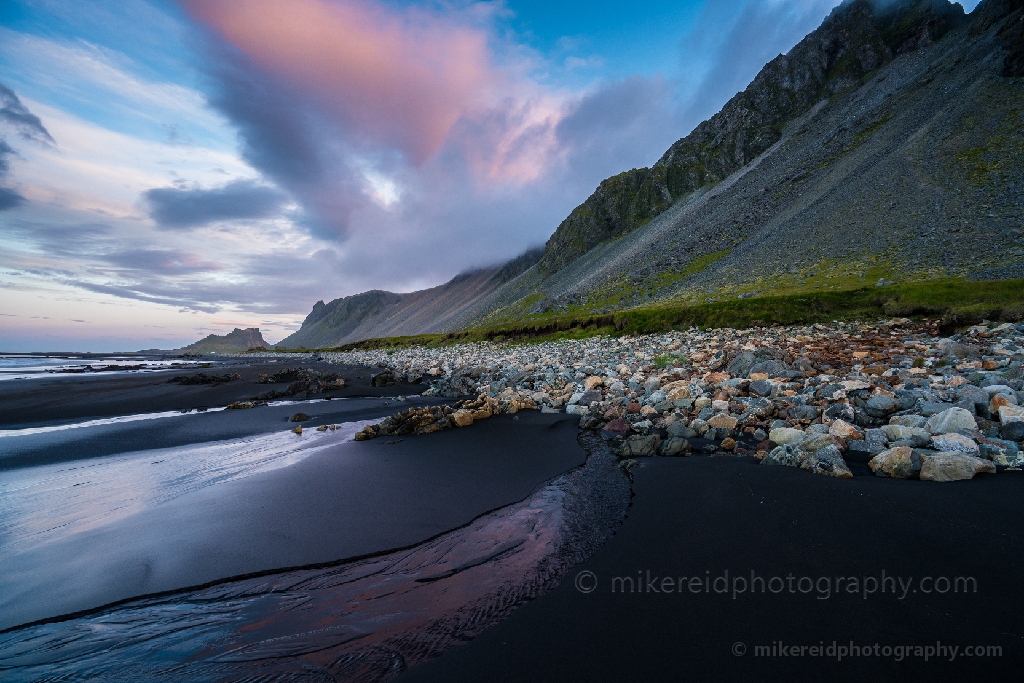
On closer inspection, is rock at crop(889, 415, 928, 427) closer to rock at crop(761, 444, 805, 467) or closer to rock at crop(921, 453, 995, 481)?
rock at crop(921, 453, 995, 481)

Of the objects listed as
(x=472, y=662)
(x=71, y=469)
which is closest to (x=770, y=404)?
(x=472, y=662)

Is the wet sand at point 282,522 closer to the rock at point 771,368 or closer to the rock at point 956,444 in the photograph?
the rock at point 956,444

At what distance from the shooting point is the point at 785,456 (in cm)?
604

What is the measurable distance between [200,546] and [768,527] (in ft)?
23.1

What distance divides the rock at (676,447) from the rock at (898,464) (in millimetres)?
2486

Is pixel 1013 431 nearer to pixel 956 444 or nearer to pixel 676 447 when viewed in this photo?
pixel 956 444

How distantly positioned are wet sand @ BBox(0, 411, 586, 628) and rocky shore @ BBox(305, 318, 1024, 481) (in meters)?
1.88

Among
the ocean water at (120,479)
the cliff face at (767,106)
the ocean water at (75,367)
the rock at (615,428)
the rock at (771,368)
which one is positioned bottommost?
the rock at (615,428)

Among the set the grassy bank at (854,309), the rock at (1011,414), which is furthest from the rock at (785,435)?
the grassy bank at (854,309)

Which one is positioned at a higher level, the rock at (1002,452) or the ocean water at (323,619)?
the ocean water at (323,619)

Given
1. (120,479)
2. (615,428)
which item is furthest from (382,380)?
(615,428)

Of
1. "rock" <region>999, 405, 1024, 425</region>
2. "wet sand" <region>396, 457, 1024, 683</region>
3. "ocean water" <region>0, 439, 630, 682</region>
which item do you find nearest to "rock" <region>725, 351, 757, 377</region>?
"rock" <region>999, 405, 1024, 425</region>

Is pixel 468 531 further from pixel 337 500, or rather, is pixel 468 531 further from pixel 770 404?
pixel 770 404

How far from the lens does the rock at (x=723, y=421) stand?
762cm
